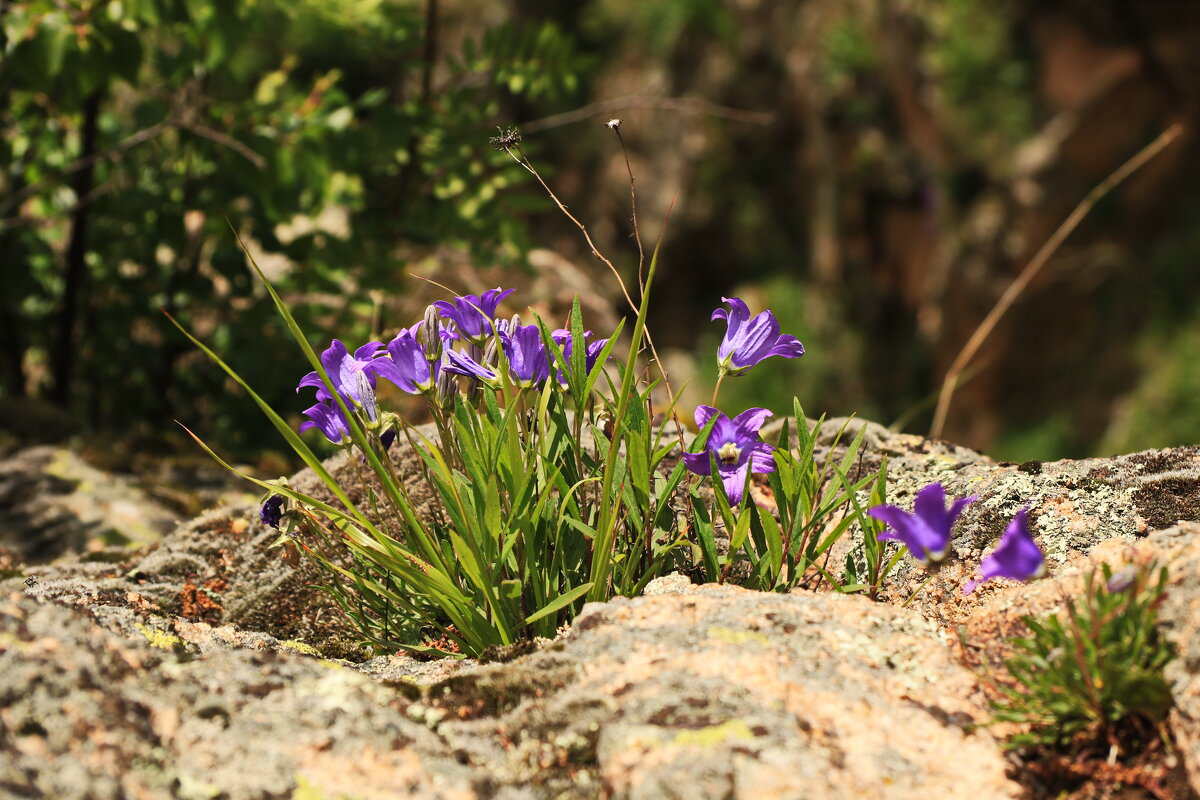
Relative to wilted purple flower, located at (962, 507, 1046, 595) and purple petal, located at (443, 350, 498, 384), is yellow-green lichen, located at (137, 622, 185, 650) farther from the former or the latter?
wilted purple flower, located at (962, 507, 1046, 595)

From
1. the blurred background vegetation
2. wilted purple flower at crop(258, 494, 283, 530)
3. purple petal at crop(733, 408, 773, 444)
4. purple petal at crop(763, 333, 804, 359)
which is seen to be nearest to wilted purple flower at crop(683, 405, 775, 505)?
purple petal at crop(733, 408, 773, 444)

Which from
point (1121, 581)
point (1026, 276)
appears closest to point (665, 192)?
point (1026, 276)

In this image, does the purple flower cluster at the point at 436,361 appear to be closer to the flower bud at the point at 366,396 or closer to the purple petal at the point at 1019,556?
the flower bud at the point at 366,396

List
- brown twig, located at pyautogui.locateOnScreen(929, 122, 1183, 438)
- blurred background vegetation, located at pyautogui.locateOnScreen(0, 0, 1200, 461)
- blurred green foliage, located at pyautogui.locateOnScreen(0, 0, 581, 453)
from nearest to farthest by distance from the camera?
brown twig, located at pyautogui.locateOnScreen(929, 122, 1183, 438) < blurred green foliage, located at pyautogui.locateOnScreen(0, 0, 581, 453) < blurred background vegetation, located at pyautogui.locateOnScreen(0, 0, 1200, 461)

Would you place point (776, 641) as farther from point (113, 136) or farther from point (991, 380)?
point (991, 380)

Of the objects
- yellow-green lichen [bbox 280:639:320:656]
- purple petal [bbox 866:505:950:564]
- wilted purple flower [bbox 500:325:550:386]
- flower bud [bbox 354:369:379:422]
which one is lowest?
yellow-green lichen [bbox 280:639:320:656]

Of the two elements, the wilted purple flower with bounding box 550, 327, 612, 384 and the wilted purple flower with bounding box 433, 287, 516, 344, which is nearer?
the wilted purple flower with bounding box 433, 287, 516, 344

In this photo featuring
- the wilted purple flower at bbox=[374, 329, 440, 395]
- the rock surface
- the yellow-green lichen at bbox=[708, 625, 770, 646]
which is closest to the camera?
the rock surface

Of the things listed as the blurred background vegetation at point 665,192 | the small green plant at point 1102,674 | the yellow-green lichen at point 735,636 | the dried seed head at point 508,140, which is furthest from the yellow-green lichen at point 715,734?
the blurred background vegetation at point 665,192

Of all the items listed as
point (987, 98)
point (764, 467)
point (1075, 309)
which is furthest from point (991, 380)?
point (764, 467)
